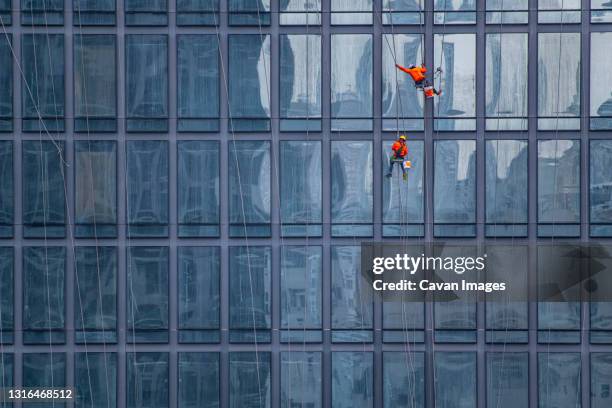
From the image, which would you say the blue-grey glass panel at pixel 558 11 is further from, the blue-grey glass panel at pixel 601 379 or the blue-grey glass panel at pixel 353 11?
the blue-grey glass panel at pixel 601 379

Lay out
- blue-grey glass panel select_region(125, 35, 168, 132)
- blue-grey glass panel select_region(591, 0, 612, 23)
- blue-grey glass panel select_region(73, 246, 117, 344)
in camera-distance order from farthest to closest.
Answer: blue-grey glass panel select_region(73, 246, 117, 344) → blue-grey glass panel select_region(125, 35, 168, 132) → blue-grey glass panel select_region(591, 0, 612, 23)

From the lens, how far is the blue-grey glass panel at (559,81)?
70.8 feet

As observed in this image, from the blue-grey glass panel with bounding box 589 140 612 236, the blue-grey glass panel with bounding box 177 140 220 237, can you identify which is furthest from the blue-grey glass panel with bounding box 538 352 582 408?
the blue-grey glass panel with bounding box 177 140 220 237

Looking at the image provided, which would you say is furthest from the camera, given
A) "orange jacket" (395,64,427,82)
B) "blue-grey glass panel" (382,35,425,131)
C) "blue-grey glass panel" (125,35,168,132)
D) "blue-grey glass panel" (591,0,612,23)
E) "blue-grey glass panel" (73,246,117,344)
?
"blue-grey glass panel" (73,246,117,344)

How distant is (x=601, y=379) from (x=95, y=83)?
14420 millimetres

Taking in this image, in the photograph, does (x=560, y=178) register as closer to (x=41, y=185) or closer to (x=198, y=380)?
(x=198, y=380)

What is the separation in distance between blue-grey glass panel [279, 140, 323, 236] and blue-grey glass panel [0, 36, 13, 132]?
6.75m

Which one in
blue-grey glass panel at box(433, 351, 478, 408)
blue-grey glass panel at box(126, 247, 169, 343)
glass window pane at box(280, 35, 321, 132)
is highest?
glass window pane at box(280, 35, 321, 132)

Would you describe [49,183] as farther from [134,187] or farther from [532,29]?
[532,29]

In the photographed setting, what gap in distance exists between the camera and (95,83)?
71.5 feet

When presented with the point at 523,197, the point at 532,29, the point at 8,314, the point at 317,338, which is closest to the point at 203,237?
the point at 317,338

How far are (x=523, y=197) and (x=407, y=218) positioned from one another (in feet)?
9.46

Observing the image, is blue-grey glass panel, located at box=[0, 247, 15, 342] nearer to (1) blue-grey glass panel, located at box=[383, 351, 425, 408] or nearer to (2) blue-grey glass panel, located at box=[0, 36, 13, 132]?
(2) blue-grey glass panel, located at box=[0, 36, 13, 132]

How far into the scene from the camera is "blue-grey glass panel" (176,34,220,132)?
21.8 m
